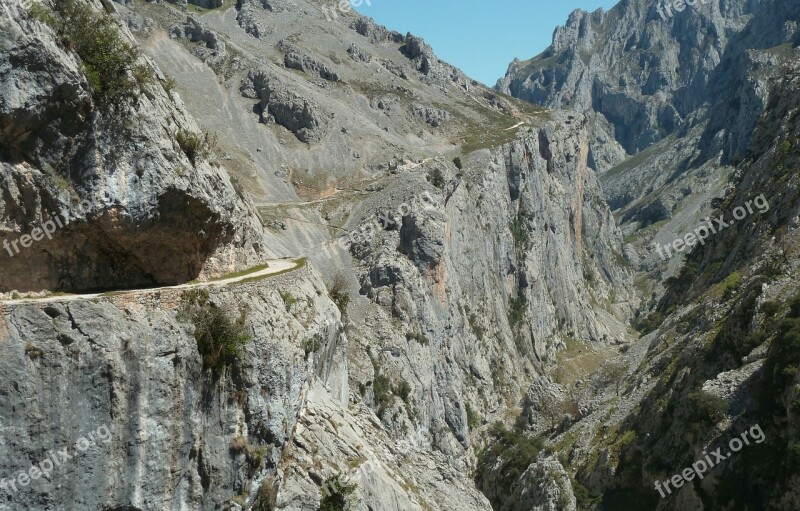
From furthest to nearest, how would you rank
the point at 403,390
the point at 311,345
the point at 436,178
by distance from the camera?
the point at 436,178
the point at 403,390
the point at 311,345

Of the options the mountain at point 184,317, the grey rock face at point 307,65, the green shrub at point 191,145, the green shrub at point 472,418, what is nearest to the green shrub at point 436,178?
the mountain at point 184,317

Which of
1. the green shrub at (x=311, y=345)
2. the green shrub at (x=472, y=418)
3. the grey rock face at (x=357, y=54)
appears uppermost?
the grey rock face at (x=357, y=54)

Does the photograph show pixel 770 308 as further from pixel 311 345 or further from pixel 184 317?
pixel 184 317

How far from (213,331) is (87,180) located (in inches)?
270

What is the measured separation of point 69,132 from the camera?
21.1 meters

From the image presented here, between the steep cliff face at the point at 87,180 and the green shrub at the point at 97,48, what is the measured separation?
1.21 feet

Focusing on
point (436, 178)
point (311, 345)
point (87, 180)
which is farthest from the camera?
point (436, 178)

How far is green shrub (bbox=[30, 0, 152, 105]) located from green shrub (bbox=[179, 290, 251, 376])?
7.92 meters

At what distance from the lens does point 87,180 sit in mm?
21609

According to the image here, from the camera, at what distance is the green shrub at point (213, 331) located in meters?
21.9

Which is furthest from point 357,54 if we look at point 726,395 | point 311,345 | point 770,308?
point 311,345

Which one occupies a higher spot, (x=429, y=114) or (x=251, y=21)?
(x=251, y=21)

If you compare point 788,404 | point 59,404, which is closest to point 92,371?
point 59,404

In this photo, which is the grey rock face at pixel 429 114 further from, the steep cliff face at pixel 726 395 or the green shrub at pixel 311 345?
the green shrub at pixel 311 345
